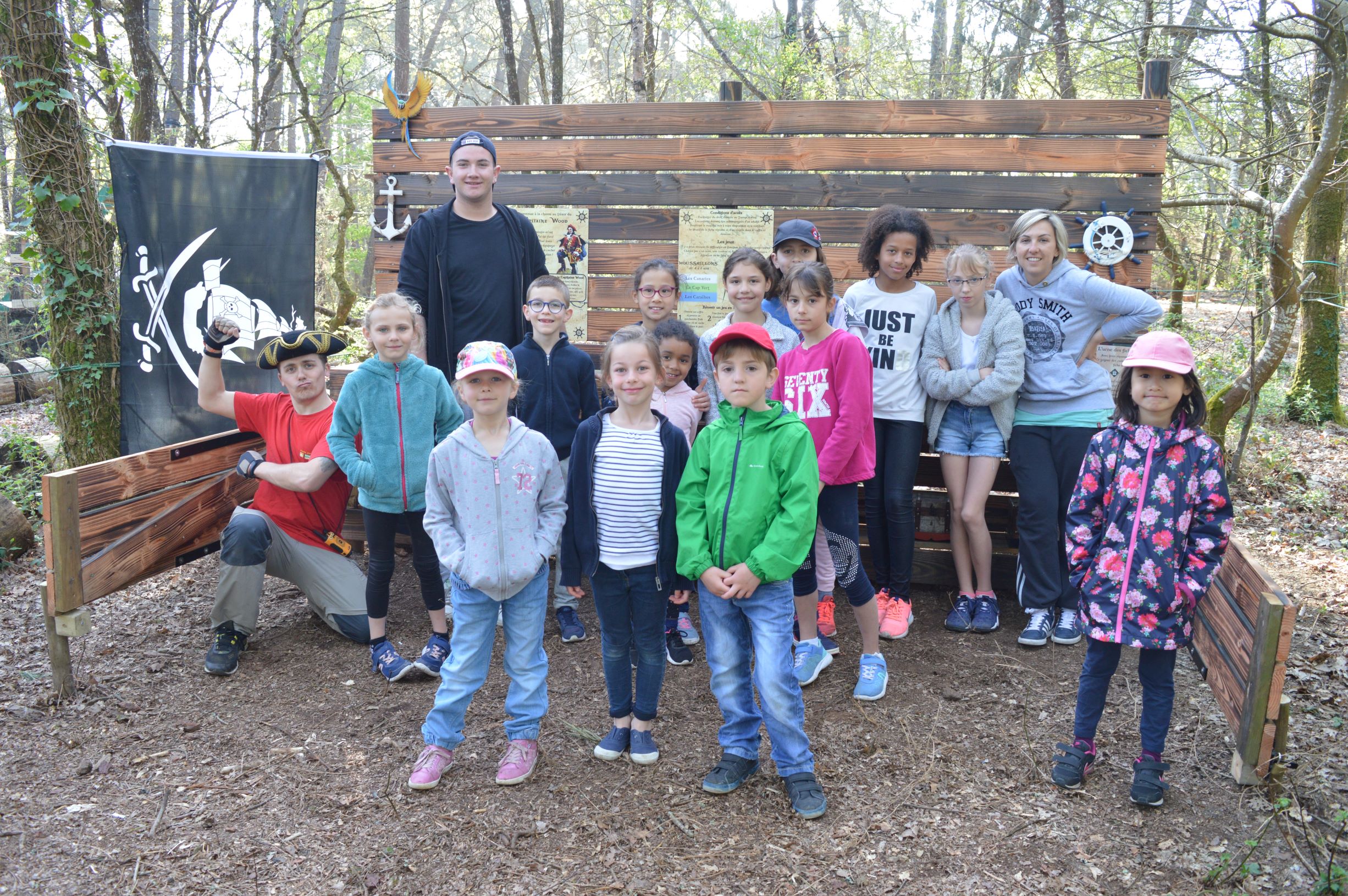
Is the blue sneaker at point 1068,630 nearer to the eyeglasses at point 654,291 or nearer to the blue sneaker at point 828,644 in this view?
the blue sneaker at point 828,644

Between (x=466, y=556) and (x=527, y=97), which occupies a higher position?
(x=527, y=97)

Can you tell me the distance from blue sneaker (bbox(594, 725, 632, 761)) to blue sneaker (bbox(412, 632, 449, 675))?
1012 millimetres

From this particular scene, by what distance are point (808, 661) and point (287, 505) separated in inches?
109

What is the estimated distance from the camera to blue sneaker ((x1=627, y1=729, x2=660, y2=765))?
3.42 m

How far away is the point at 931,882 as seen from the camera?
275 cm

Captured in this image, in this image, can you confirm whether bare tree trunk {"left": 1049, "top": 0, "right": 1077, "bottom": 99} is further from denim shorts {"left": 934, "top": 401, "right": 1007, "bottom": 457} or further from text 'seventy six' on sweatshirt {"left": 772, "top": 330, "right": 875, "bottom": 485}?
text 'seventy six' on sweatshirt {"left": 772, "top": 330, "right": 875, "bottom": 485}

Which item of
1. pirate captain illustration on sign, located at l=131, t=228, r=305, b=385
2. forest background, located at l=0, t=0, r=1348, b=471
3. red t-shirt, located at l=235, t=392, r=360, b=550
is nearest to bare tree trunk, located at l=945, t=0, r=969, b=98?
forest background, located at l=0, t=0, r=1348, b=471

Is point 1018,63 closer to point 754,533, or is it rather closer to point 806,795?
point 754,533

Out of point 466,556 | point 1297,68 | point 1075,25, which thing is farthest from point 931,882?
point 1075,25

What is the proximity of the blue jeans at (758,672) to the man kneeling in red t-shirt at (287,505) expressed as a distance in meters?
2.26

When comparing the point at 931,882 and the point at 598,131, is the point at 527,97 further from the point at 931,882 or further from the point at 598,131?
the point at 931,882

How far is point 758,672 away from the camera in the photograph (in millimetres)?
3074

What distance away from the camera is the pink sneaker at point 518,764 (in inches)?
129

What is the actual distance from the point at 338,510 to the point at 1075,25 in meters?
13.5
